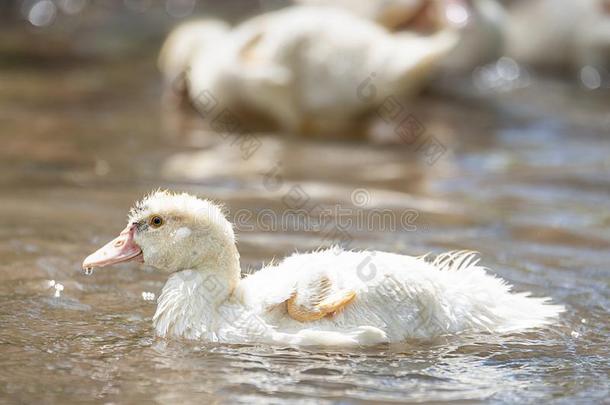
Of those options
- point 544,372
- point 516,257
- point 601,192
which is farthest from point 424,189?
point 544,372

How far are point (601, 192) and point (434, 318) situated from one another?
12.4 feet

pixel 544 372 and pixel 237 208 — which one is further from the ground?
pixel 237 208

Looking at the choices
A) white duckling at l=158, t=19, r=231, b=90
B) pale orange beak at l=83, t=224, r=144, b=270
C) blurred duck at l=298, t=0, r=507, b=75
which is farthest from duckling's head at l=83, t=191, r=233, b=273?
white duckling at l=158, t=19, r=231, b=90

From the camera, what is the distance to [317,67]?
10102 mm

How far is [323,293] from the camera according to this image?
5090mm

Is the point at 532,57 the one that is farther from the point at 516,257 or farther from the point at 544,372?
the point at 544,372

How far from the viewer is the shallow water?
4.66 m

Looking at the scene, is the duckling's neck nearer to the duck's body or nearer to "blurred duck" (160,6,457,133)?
the duck's body

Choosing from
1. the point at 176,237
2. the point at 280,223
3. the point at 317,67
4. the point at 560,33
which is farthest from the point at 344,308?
the point at 560,33

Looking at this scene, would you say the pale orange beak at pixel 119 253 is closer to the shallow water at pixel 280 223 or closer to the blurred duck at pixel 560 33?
the shallow water at pixel 280 223

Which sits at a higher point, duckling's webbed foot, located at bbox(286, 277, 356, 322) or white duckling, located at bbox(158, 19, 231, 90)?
white duckling, located at bbox(158, 19, 231, 90)

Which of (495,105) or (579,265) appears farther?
(495,105)

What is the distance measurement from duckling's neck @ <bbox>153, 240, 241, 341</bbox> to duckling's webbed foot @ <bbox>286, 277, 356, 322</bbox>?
342 mm

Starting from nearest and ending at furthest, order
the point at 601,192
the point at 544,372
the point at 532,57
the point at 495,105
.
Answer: the point at 544,372 → the point at 601,192 → the point at 495,105 → the point at 532,57
